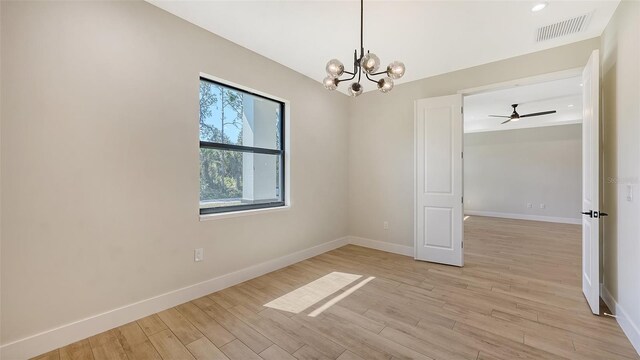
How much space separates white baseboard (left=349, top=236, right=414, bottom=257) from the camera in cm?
408

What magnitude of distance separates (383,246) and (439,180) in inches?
57.6

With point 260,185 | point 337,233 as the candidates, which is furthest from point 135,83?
point 337,233

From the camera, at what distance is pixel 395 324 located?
2160 mm

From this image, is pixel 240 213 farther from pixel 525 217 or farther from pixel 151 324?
pixel 525 217

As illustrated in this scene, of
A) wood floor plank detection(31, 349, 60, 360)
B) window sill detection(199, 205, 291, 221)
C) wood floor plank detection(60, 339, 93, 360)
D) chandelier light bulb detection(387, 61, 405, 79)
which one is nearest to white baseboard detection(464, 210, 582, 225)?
window sill detection(199, 205, 291, 221)

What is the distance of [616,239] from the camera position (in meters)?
2.26

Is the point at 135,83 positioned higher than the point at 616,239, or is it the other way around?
the point at 135,83

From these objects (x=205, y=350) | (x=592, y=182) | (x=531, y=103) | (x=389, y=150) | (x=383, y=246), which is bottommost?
(x=205, y=350)

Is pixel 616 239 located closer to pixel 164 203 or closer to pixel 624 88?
pixel 624 88

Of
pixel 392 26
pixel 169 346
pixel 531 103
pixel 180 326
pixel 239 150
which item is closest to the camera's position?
pixel 169 346

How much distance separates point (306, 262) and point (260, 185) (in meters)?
1.33

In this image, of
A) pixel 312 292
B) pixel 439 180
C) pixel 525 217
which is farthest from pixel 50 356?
pixel 525 217

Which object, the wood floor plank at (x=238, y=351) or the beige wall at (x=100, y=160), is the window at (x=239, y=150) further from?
the wood floor plank at (x=238, y=351)

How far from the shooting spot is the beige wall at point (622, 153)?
74.3 inches
